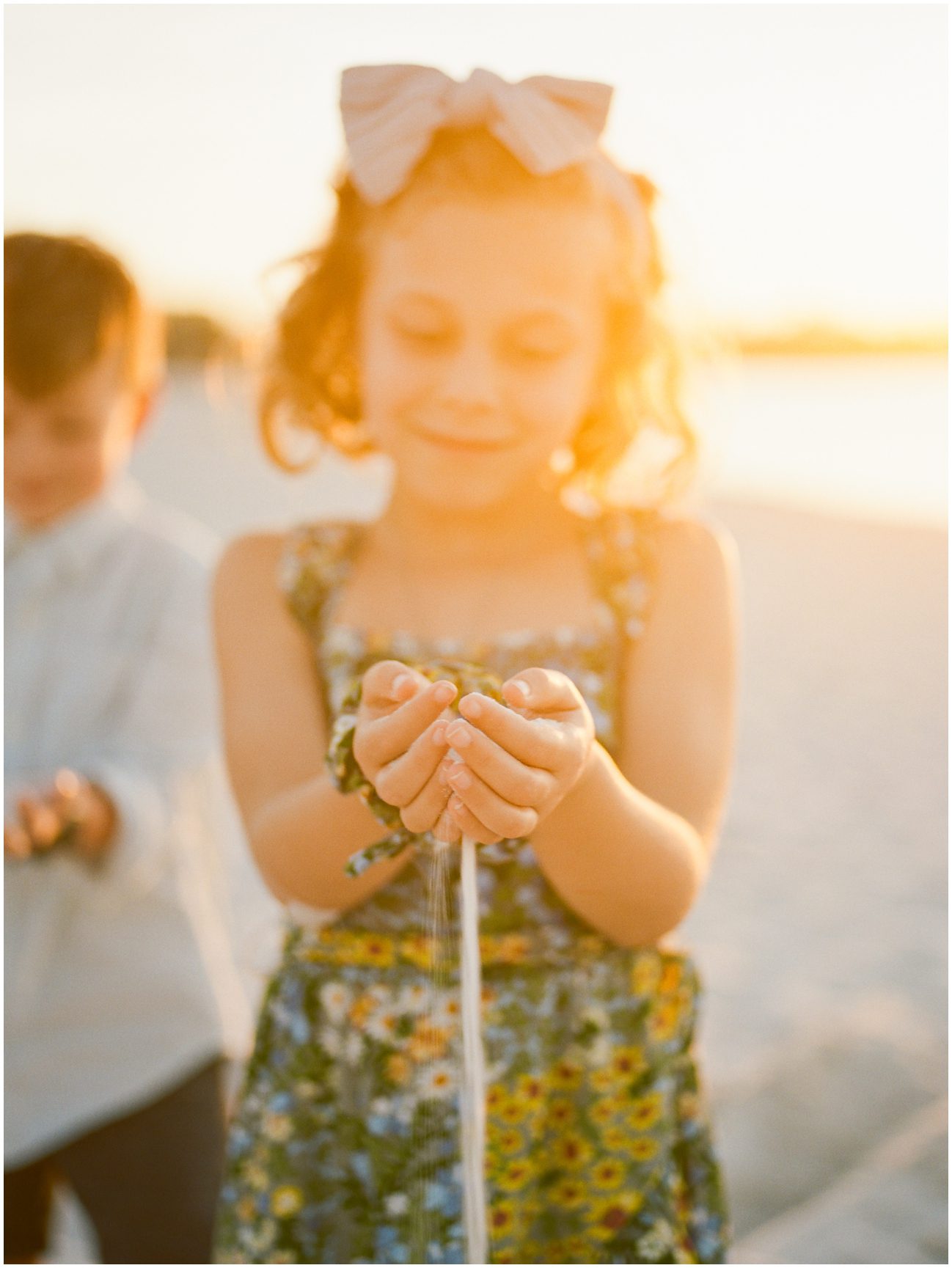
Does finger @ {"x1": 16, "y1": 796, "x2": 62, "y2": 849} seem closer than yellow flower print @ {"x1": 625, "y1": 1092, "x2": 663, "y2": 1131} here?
No

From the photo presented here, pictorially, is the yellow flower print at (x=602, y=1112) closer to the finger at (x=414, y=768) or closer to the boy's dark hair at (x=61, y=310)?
the finger at (x=414, y=768)

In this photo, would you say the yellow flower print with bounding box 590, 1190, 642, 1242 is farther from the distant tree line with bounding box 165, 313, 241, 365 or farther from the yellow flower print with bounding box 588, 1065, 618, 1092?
the distant tree line with bounding box 165, 313, 241, 365

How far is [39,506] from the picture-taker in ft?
7.22

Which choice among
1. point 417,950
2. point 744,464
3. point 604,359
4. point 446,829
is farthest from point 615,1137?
point 744,464

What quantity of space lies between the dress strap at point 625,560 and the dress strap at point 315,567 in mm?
373

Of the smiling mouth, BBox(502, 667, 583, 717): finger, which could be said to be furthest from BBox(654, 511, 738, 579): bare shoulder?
BBox(502, 667, 583, 717): finger

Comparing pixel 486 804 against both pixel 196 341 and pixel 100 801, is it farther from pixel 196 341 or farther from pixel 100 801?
pixel 196 341

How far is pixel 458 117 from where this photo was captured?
5.02 ft

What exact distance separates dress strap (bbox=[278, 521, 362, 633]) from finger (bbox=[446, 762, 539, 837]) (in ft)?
2.22

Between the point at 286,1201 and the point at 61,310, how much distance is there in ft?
5.17

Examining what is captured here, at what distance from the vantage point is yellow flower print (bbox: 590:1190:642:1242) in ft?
4.89

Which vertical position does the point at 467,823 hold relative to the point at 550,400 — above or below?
below

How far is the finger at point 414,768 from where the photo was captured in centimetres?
108

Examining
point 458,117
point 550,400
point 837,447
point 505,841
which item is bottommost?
point 837,447
